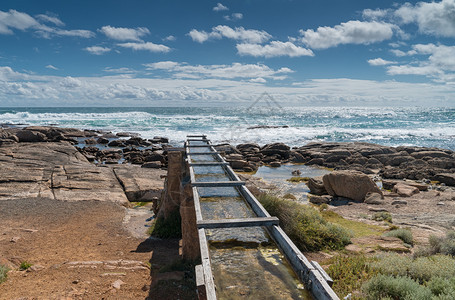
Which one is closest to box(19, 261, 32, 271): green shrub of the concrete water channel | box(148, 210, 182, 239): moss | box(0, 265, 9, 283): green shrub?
box(0, 265, 9, 283): green shrub

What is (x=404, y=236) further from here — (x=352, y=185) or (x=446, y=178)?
(x=446, y=178)

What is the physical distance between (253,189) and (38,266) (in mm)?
7234

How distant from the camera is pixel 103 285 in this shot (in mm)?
7020

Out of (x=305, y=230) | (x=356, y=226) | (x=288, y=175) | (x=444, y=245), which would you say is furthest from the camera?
(x=288, y=175)

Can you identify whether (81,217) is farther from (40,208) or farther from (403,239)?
(403,239)

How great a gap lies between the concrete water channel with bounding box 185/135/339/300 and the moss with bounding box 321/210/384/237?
21.5ft

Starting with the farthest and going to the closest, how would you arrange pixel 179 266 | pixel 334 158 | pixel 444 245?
pixel 334 158
pixel 179 266
pixel 444 245

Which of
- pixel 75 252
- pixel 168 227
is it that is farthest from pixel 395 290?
pixel 75 252

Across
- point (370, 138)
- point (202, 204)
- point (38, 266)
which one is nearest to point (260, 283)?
point (202, 204)

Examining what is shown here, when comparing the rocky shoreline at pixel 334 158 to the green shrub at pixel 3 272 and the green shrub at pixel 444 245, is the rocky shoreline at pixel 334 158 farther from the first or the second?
the green shrub at pixel 3 272

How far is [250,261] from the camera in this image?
14.9 feet

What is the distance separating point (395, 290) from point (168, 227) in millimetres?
7741

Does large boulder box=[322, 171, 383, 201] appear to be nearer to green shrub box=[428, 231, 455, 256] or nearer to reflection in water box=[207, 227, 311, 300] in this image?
green shrub box=[428, 231, 455, 256]

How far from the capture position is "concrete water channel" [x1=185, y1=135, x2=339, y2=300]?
3.69 metres
